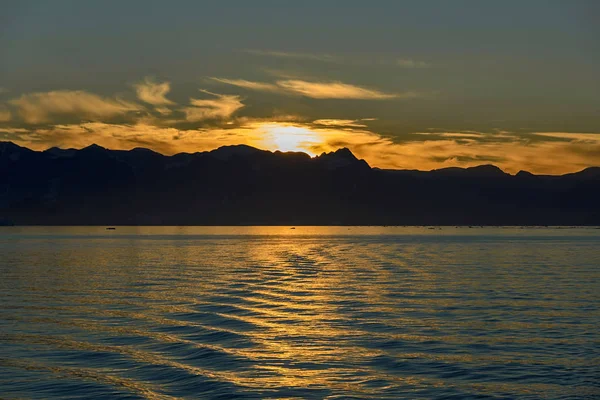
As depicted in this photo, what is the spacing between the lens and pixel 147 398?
2631 centimetres

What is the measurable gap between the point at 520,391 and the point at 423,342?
1022cm

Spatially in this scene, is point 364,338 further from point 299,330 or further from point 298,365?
point 298,365

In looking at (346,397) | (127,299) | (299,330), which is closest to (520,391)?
(346,397)

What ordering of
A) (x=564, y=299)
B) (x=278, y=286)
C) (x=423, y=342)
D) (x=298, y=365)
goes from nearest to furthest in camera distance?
1. (x=298, y=365)
2. (x=423, y=342)
3. (x=564, y=299)
4. (x=278, y=286)

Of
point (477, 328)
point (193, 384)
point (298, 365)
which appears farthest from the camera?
point (477, 328)

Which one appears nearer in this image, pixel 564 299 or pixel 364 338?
pixel 364 338

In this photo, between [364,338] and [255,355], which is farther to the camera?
[364,338]

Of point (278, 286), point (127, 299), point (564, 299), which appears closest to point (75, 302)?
point (127, 299)

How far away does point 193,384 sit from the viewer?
2844 centimetres

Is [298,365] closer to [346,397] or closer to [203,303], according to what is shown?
[346,397]

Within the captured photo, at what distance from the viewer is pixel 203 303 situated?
183ft

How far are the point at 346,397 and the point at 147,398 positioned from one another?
747 centimetres

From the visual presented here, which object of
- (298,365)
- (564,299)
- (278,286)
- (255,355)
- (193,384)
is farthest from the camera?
(278,286)

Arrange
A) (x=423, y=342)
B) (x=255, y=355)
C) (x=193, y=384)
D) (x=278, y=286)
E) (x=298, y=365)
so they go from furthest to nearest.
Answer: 1. (x=278, y=286)
2. (x=423, y=342)
3. (x=255, y=355)
4. (x=298, y=365)
5. (x=193, y=384)
